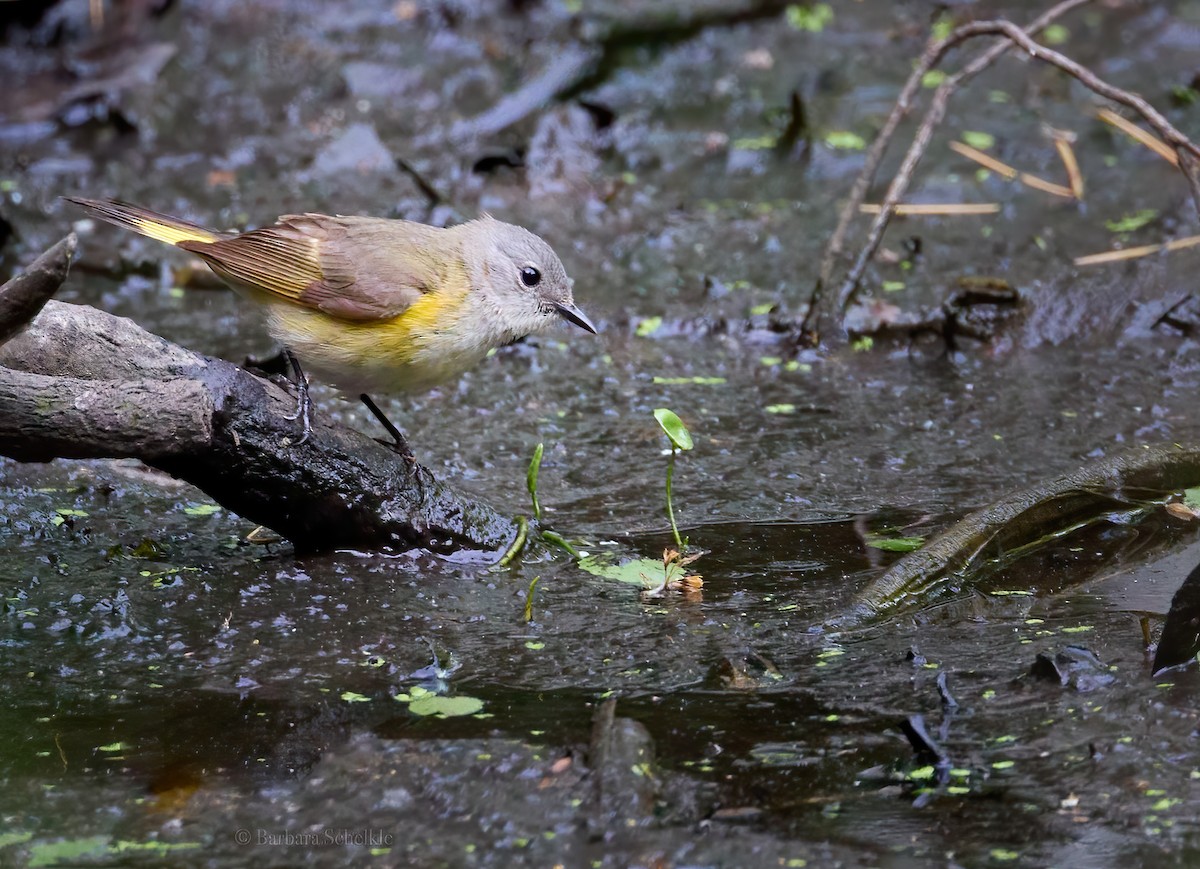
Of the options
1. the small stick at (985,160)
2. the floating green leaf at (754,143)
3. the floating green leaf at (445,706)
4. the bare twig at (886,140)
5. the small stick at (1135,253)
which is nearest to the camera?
the floating green leaf at (445,706)

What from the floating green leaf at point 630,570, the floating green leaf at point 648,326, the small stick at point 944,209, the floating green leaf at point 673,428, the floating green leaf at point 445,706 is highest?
the small stick at point 944,209

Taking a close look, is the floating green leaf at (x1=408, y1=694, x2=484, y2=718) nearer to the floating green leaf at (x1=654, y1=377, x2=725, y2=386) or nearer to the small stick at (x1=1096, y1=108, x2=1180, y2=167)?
the floating green leaf at (x1=654, y1=377, x2=725, y2=386)

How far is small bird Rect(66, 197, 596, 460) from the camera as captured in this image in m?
3.98

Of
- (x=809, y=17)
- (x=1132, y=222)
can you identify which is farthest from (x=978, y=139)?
(x=809, y=17)

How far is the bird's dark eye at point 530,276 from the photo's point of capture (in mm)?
4387

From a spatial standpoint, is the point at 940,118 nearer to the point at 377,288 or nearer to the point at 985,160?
the point at 985,160

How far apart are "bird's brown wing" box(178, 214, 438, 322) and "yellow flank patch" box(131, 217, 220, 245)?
1.8 inches

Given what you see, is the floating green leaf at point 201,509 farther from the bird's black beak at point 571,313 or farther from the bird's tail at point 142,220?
the bird's black beak at point 571,313

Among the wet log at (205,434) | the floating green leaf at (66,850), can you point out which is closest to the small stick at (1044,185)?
the wet log at (205,434)

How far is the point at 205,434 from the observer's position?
11.1 feet

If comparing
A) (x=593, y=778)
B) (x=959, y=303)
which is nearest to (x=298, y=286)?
(x=593, y=778)

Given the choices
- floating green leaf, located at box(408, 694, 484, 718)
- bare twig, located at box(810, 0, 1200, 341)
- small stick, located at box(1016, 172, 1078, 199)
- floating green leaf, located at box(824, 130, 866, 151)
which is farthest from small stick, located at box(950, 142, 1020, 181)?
floating green leaf, located at box(408, 694, 484, 718)

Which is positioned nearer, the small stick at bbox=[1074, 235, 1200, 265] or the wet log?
the wet log

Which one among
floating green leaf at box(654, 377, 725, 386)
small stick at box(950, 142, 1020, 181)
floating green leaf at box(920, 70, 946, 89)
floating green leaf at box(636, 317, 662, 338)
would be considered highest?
floating green leaf at box(920, 70, 946, 89)
